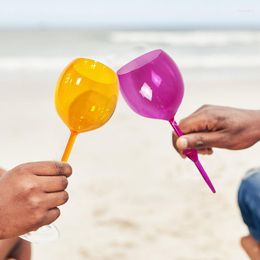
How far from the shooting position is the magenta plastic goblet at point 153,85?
3.93 ft

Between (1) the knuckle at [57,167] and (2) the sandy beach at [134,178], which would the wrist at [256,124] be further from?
(2) the sandy beach at [134,178]

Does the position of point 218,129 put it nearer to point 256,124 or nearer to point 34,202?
point 256,124

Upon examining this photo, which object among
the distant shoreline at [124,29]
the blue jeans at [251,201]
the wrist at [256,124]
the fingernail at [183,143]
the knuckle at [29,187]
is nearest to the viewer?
the blue jeans at [251,201]

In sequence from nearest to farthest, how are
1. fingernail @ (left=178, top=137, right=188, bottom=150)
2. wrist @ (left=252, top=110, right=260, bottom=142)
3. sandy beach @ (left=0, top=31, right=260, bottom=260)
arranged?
1. fingernail @ (left=178, top=137, right=188, bottom=150)
2. wrist @ (left=252, top=110, right=260, bottom=142)
3. sandy beach @ (left=0, top=31, right=260, bottom=260)

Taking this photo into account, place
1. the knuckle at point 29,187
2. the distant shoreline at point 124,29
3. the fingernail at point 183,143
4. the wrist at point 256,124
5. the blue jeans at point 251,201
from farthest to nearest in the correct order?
the distant shoreline at point 124,29 < the wrist at point 256,124 < the fingernail at point 183,143 < the knuckle at point 29,187 < the blue jeans at point 251,201

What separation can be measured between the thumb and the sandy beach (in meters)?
0.99

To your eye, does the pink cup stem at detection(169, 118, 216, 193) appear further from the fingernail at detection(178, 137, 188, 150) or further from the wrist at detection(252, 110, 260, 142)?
the wrist at detection(252, 110, 260, 142)

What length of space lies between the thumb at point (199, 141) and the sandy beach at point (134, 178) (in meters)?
0.99

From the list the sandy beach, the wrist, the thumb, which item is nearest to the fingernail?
the thumb

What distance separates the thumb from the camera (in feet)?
3.82

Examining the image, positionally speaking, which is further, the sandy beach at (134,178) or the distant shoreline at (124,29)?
the distant shoreline at (124,29)

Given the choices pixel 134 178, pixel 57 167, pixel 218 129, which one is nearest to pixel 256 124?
pixel 218 129

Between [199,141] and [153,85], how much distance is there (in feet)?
0.45

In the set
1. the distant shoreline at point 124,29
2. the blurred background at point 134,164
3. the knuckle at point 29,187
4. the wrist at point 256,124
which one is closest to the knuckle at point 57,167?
the knuckle at point 29,187
